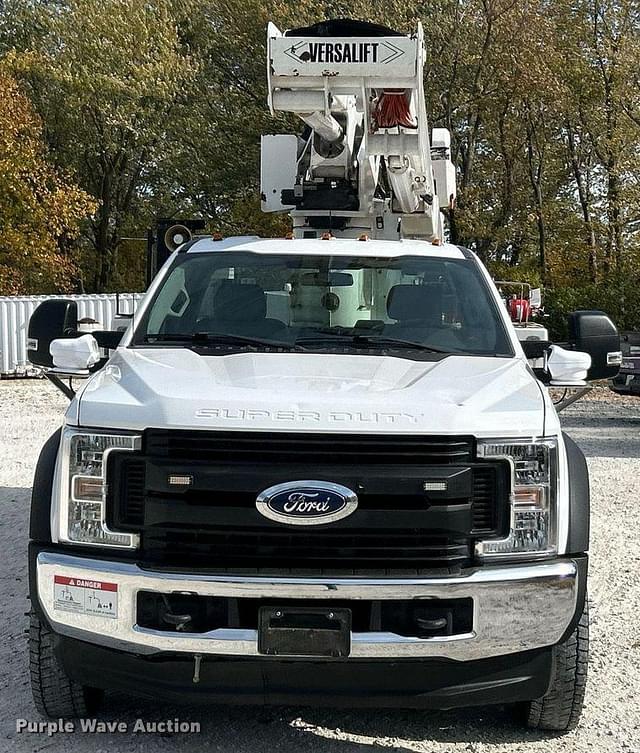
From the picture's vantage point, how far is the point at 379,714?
13.4 ft

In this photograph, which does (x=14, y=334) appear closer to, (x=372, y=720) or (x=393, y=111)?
(x=393, y=111)

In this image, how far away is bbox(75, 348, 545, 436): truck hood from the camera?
334 centimetres

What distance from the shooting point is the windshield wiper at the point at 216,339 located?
4.43 metres

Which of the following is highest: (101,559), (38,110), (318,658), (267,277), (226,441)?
(38,110)

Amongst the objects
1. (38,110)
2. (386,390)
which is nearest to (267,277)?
(386,390)

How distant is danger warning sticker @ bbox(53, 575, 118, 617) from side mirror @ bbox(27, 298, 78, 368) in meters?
1.71

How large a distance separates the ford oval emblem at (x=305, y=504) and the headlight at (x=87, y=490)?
0.50 m

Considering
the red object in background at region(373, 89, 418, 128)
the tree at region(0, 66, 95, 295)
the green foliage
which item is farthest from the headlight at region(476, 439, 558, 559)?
the tree at region(0, 66, 95, 295)

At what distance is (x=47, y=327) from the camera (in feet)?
15.7

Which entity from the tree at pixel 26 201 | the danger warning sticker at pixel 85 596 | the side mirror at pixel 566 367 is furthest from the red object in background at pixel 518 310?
the tree at pixel 26 201

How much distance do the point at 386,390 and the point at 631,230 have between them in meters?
24.8

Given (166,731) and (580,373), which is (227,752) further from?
(580,373)

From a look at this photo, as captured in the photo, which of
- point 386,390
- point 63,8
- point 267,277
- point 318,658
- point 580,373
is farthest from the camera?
point 63,8

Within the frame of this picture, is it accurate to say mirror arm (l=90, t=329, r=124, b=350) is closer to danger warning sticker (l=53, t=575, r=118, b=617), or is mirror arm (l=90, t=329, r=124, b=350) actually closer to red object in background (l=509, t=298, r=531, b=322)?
danger warning sticker (l=53, t=575, r=118, b=617)
